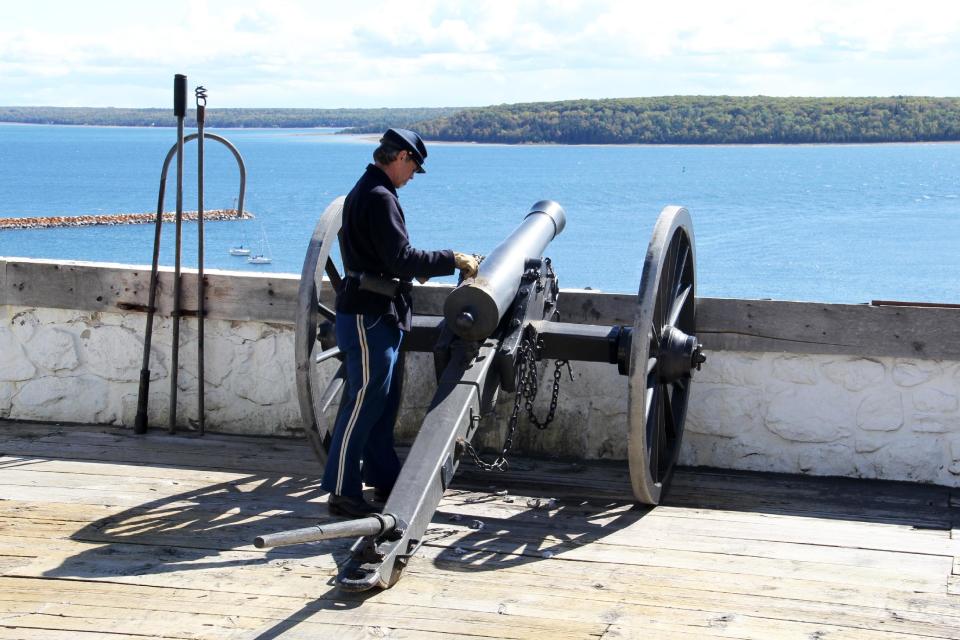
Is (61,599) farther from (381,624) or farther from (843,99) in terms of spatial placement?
(843,99)

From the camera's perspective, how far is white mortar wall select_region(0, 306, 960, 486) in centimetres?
576

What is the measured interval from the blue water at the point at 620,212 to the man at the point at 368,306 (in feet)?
113

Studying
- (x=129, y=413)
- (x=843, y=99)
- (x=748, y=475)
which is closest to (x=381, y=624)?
(x=748, y=475)

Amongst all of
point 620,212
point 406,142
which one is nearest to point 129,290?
point 406,142

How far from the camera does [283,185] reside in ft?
317

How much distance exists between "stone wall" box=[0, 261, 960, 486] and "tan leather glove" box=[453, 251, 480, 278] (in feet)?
3.77

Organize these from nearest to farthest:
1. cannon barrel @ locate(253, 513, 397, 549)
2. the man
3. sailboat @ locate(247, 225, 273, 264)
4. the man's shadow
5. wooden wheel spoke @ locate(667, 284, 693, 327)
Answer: cannon barrel @ locate(253, 513, 397, 549) < the man's shadow < the man < wooden wheel spoke @ locate(667, 284, 693, 327) < sailboat @ locate(247, 225, 273, 264)

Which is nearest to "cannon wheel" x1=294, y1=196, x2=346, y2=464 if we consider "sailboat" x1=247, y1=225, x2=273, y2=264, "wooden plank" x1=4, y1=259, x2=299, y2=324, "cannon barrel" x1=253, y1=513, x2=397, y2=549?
"wooden plank" x1=4, y1=259, x2=299, y2=324

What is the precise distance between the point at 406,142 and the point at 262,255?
42491mm

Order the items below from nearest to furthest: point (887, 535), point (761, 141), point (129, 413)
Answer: point (887, 535) → point (129, 413) → point (761, 141)

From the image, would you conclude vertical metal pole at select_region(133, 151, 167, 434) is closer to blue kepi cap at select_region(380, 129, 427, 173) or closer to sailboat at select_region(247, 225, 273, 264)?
blue kepi cap at select_region(380, 129, 427, 173)

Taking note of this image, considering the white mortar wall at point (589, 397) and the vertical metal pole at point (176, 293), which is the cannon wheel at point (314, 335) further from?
the vertical metal pole at point (176, 293)

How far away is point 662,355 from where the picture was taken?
5367 mm

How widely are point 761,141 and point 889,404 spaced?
10151cm
